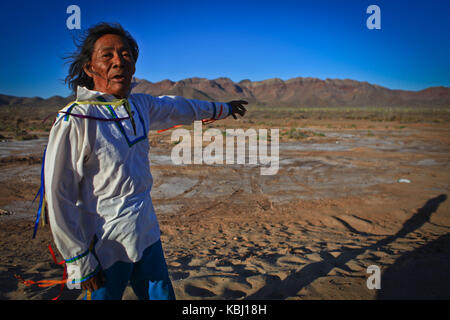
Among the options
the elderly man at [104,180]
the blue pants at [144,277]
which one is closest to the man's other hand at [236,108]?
the elderly man at [104,180]

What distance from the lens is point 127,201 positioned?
58.4 inches

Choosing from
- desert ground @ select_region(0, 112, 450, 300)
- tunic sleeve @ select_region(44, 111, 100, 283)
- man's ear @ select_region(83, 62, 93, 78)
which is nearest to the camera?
tunic sleeve @ select_region(44, 111, 100, 283)

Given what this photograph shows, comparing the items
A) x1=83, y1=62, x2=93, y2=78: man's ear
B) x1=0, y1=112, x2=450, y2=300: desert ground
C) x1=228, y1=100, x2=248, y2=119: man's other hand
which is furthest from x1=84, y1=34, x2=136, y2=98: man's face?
x1=0, y1=112, x2=450, y2=300: desert ground

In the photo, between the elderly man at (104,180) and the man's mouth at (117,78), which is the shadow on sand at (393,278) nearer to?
the elderly man at (104,180)

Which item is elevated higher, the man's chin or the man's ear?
the man's ear

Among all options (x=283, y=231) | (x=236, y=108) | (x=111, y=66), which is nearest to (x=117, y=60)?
(x=111, y=66)

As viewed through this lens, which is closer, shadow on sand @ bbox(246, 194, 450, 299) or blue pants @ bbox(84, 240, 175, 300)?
blue pants @ bbox(84, 240, 175, 300)

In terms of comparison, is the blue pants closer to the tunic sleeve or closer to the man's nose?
the tunic sleeve

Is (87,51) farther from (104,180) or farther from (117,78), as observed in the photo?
(104,180)

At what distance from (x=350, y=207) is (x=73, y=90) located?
227 inches

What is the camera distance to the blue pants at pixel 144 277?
1.50 m

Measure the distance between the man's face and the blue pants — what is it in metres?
0.96

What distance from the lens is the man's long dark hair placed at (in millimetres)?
1681

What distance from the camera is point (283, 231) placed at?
4867 millimetres
